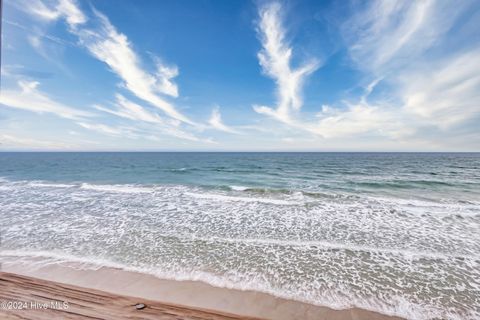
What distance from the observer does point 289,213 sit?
9.05 meters

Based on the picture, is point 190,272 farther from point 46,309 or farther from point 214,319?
point 46,309

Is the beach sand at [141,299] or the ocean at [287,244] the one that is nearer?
the beach sand at [141,299]

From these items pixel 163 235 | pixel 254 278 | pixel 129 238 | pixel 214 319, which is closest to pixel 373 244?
pixel 254 278

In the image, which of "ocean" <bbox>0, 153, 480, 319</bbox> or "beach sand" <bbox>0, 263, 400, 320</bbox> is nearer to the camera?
"beach sand" <bbox>0, 263, 400, 320</bbox>

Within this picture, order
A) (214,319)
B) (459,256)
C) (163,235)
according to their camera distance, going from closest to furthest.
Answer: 1. (214,319)
2. (459,256)
3. (163,235)

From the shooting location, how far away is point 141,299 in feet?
11.8

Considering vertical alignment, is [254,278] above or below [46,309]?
below

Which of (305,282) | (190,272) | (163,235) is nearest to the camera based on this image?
(305,282)

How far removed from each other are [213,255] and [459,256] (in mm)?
7010

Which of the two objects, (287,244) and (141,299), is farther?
(287,244)

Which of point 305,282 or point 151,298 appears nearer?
point 151,298

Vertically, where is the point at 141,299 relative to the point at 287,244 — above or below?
above

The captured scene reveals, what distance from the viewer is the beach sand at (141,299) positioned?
10.5 ft

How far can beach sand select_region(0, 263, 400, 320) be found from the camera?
10.5 ft
